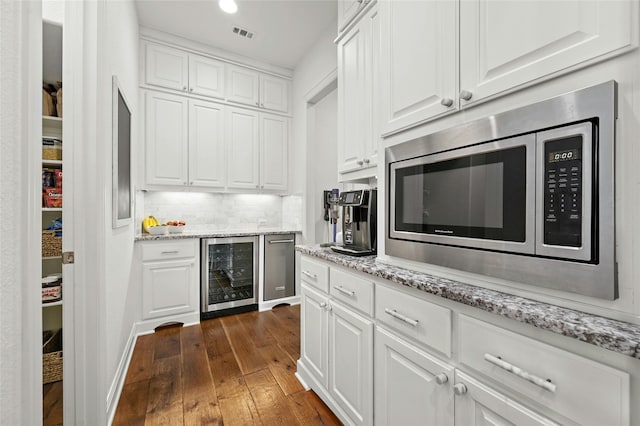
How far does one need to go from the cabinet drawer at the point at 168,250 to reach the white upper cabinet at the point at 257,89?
1.86m

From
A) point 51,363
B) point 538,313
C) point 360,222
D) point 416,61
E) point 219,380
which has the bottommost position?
point 219,380

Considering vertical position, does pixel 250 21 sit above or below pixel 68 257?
above

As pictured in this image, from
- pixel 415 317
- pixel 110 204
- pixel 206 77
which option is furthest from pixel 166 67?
pixel 415 317

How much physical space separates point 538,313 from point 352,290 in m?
0.83

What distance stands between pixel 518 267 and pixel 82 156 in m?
1.92

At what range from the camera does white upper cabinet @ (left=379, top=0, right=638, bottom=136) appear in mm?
721

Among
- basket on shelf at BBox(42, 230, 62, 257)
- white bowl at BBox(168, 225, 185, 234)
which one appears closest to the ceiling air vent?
white bowl at BBox(168, 225, 185, 234)

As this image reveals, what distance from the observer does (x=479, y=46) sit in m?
1.00

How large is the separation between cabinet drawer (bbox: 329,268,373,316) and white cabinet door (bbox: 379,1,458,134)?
0.77 meters

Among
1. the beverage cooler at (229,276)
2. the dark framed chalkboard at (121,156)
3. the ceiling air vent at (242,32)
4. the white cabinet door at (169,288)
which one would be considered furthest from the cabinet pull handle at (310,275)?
the ceiling air vent at (242,32)

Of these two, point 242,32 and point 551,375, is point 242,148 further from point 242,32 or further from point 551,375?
point 551,375

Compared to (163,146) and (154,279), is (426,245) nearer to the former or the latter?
(154,279)

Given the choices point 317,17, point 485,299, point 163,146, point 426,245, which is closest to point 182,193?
point 163,146

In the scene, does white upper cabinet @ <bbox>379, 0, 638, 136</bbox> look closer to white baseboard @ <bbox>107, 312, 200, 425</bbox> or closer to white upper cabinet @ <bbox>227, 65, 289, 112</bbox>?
white baseboard @ <bbox>107, 312, 200, 425</bbox>
